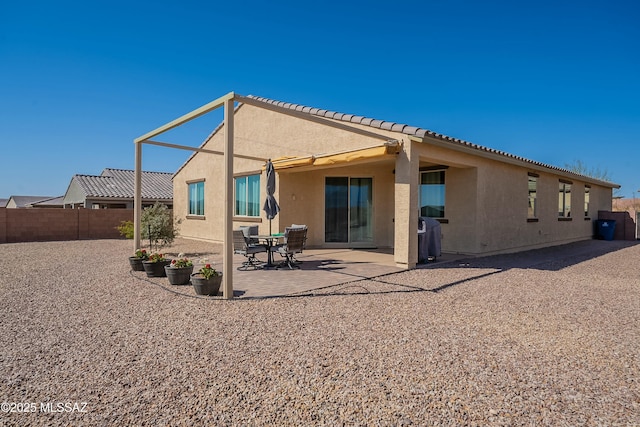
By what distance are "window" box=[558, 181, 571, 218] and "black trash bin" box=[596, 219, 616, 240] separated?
455cm

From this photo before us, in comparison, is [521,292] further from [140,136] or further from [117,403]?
[140,136]

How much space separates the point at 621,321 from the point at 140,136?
10.7m

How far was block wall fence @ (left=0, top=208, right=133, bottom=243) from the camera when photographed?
17812 millimetres

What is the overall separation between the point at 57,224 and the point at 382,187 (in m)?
17.6

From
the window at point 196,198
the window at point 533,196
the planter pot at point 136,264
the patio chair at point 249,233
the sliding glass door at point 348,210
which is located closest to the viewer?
the planter pot at point 136,264

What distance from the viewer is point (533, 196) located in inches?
564

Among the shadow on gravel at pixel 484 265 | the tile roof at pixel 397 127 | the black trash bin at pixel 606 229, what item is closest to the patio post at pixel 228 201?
the shadow on gravel at pixel 484 265

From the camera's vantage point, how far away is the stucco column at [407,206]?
343 inches

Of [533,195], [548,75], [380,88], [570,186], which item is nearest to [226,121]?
[533,195]

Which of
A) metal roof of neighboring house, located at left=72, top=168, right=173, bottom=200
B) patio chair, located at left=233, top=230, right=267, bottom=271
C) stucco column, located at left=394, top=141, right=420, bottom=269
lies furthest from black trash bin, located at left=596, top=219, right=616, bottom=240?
metal roof of neighboring house, located at left=72, top=168, right=173, bottom=200

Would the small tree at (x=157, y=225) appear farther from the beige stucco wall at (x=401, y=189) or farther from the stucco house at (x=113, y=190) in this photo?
the stucco house at (x=113, y=190)

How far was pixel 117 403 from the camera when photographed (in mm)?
2773

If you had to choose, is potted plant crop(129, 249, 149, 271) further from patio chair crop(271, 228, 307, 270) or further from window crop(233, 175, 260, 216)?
window crop(233, 175, 260, 216)

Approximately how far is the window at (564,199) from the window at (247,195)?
547 inches
